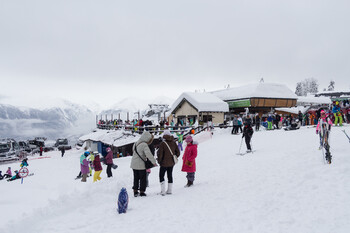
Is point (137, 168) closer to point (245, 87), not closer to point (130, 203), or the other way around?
point (130, 203)

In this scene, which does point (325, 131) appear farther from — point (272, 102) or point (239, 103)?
point (272, 102)

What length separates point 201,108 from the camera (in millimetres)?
27781

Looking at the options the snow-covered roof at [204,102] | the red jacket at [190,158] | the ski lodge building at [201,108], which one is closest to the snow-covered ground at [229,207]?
the red jacket at [190,158]

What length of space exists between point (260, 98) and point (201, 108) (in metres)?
8.93

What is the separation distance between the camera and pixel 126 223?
5246mm

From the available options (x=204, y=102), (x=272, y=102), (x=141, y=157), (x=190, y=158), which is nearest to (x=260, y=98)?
(x=272, y=102)

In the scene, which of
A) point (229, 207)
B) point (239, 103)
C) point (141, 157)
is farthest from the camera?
point (239, 103)

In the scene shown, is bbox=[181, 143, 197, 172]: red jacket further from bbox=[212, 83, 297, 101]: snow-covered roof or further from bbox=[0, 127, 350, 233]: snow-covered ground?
bbox=[212, 83, 297, 101]: snow-covered roof

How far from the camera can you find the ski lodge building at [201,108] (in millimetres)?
28125

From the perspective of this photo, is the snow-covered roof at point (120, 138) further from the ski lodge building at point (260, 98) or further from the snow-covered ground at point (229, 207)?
the snow-covered ground at point (229, 207)

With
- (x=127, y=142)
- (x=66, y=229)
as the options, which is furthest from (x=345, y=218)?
(x=127, y=142)

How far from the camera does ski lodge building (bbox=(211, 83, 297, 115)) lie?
31.2 meters

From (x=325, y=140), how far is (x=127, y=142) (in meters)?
19.8

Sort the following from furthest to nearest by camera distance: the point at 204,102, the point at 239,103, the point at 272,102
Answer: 1. the point at 272,102
2. the point at 239,103
3. the point at 204,102
